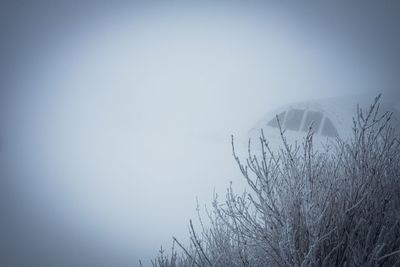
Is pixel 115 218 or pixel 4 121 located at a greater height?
pixel 4 121

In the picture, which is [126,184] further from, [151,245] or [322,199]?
[322,199]

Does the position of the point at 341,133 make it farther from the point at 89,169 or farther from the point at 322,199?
the point at 89,169

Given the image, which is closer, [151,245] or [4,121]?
[151,245]

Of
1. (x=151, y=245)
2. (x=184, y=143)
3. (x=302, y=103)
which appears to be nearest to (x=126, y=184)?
(x=184, y=143)

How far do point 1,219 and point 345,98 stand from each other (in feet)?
43.6

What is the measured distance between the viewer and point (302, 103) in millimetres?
11305

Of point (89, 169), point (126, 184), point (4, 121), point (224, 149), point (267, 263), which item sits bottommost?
point (267, 263)

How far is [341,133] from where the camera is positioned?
978 cm

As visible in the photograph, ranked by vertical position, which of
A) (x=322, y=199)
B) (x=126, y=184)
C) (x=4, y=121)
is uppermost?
(x=4, y=121)

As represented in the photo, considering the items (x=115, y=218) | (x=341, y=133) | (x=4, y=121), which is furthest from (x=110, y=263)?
(x=4, y=121)

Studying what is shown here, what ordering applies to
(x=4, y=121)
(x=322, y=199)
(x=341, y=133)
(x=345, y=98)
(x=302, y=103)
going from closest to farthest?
(x=322, y=199), (x=341, y=133), (x=302, y=103), (x=345, y=98), (x=4, y=121)

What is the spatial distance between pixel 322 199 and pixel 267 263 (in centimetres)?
71

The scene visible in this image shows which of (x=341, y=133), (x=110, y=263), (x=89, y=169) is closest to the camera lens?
(x=341, y=133)

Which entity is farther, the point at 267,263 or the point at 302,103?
the point at 302,103
